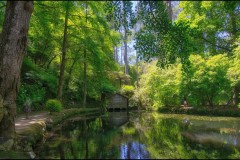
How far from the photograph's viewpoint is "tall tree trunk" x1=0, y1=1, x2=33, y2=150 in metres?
6.42

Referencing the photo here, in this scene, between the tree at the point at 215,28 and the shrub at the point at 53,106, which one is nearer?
the shrub at the point at 53,106

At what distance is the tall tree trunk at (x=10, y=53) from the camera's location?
21.1 feet

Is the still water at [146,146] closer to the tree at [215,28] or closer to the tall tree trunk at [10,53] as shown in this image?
the tall tree trunk at [10,53]

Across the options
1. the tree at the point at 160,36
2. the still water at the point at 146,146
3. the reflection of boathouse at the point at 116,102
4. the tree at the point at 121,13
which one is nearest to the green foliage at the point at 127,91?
the reflection of boathouse at the point at 116,102

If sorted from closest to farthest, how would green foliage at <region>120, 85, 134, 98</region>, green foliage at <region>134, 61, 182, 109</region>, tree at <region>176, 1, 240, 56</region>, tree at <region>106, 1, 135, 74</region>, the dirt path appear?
tree at <region>106, 1, 135, 74</region>, the dirt path, tree at <region>176, 1, 240, 56</region>, green foliage at <region>134, 61, 182, 109</region>, green foliage at <region>120, 85, 134, 98</region>

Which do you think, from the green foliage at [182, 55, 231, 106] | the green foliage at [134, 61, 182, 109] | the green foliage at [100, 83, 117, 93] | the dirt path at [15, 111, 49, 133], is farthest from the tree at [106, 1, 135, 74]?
the green foliage at [100, 83, 117, 93]

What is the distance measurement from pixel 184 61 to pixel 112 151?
10.8 ft

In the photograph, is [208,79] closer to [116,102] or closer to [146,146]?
[146,146]

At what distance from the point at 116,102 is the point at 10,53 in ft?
70.6

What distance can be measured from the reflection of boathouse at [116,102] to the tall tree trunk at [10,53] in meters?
20.9

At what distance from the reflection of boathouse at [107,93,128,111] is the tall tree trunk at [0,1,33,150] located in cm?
2086

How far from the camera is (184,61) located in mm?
7590

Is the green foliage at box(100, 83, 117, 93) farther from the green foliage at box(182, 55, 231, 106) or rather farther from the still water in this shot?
the still water

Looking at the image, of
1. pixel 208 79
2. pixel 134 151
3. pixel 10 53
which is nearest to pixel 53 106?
pixel 10 53
